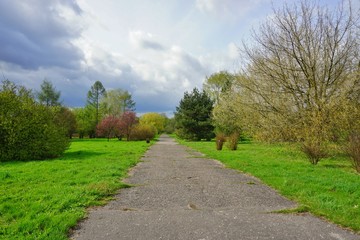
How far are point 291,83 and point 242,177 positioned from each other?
10.0 metres

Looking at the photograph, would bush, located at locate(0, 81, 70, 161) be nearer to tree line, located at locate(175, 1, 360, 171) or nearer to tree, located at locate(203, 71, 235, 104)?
tree line, located at locate(175, 1, 360, 171)

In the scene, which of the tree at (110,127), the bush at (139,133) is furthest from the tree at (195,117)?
the tree at (110,127)

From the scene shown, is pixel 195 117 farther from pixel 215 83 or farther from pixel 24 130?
pixel 24 130

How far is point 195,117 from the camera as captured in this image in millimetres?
44562

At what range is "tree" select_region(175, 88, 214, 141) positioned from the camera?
44.0 m

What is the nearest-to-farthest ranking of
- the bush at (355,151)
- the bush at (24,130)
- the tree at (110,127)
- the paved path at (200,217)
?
the paved path at (200,217), the bush at (355,151), the bush at (24,130), the tree at (110,127)

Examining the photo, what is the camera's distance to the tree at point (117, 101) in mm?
69188

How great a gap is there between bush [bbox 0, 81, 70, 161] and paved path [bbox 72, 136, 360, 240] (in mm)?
11282

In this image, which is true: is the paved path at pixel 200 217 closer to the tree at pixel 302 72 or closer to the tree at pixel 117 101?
the tree at pixel 302 72

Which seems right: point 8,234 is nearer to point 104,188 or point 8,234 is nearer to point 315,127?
point 104,188

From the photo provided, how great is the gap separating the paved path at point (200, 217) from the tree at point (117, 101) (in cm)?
6326

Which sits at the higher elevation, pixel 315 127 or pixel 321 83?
pixel 321 83

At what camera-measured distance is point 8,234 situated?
14.2ft

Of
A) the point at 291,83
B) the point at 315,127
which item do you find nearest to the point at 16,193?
the point at 315,127
